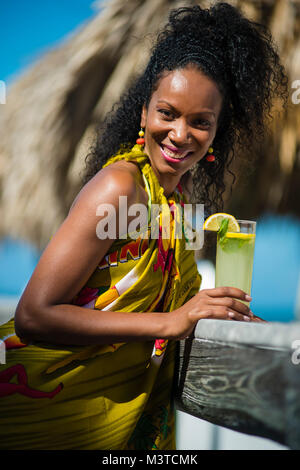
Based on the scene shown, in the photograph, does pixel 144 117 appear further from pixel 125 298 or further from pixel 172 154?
pixel 125 298

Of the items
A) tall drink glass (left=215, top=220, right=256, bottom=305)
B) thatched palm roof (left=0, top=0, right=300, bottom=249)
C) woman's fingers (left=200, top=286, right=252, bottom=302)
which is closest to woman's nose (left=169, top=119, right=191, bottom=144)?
tall drink glass (left=215, top=220, right=256, bottom=305)

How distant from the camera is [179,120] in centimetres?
117

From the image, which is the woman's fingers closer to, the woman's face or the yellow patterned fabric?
the yellow patterned fabric

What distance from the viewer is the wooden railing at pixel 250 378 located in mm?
717

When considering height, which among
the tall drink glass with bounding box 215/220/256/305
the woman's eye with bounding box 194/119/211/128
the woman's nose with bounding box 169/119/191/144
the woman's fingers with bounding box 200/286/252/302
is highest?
the woman's eye with bounding box 194/119/211/128

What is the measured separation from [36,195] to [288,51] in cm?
242

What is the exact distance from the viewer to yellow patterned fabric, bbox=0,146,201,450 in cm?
96

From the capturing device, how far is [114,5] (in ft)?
12.3

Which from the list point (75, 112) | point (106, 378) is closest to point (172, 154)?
point (106, 378)

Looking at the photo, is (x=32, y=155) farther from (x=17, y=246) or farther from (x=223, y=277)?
(x=223, y=277)

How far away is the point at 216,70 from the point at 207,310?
63 centimetres

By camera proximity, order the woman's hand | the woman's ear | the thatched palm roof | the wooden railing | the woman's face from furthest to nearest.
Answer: the thatched palm roof, the woman's ear, the woman's face, the woman's hand, the wooden railing

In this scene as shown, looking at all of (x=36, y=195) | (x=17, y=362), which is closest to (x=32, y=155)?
(x=36, y=195)

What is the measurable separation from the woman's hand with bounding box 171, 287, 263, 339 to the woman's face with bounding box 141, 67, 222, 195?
0.40 m
